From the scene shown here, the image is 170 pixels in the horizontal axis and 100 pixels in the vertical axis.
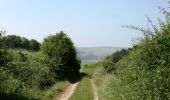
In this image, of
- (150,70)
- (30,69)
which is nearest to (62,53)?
(30,69)

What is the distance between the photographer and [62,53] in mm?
50312

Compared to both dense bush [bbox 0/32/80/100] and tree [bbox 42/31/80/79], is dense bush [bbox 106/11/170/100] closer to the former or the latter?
dense bush [bbox 0/32/80/100]

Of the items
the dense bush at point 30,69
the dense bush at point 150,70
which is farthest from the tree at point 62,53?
the dense bush at point 150,70

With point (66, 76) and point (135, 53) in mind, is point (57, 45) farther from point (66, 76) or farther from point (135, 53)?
point (135, 53)

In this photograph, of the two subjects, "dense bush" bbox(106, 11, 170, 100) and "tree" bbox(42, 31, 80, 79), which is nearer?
"dense bush" bbox(106, 11, 170, 100)

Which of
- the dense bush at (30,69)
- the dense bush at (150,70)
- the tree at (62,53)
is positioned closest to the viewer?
the dense bush at (150,70)

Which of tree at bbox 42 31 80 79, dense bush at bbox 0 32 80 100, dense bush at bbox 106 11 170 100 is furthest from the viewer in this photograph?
tree at bbox 42 31 80 79

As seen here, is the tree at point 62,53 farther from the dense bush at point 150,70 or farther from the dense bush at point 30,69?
the dense bush at point 150,70

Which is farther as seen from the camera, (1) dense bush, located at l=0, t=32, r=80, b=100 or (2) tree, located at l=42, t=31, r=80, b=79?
(2) tree, located at l=42, t=31, r=80, b=79

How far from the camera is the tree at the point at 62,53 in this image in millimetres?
48688

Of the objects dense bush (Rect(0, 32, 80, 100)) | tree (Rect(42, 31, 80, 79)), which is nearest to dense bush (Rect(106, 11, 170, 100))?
dense bush (Rect(0, 32, 80, 100))

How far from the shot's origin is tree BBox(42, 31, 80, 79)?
4869 centimetres

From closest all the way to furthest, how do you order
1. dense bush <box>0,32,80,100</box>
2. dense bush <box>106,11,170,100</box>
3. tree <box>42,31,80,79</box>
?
dense bush <box>106,11,170,100</box>, dense bush <box>0,32,80,100</box>, tree <box>42,31,80,79</box>

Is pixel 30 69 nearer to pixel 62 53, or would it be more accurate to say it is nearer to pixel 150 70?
pixel 150 70
